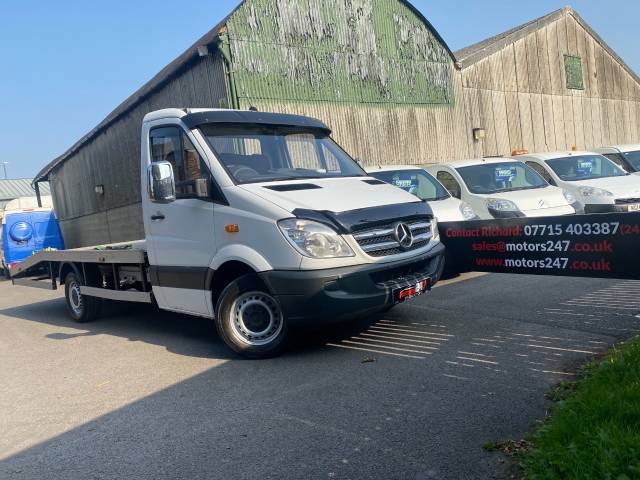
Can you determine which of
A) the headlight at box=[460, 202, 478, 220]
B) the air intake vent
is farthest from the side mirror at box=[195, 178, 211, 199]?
the headlight at box=[460, 202, 478, 220]

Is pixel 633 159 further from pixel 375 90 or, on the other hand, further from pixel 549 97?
pixel 549 97

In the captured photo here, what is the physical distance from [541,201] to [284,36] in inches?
329

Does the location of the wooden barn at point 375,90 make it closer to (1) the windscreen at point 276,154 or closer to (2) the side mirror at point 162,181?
(1) the windscreen at point 276,154

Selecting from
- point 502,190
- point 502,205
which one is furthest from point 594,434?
point 502,190

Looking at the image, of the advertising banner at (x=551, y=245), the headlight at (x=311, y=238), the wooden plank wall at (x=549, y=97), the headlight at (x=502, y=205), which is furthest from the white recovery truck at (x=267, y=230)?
the wooden plank wall at (x=549, y=97)

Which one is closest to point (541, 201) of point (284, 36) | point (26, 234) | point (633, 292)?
point (633, 292)

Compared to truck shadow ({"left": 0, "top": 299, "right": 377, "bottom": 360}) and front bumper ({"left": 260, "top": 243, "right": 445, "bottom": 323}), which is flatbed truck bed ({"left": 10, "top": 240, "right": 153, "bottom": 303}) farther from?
front bumper ({"left": 260, "top": 243, "right": 445, "bottom": 323})

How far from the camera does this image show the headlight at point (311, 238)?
5.27 metres

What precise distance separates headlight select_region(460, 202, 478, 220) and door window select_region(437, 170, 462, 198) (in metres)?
0.79

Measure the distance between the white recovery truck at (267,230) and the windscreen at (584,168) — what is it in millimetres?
6432

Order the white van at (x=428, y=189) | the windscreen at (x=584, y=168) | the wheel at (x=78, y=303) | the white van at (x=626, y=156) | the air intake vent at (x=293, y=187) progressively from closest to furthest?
the air intake vent at (x=293, y=187) < the wheel at (x=78, y=303) < the white van at (x=428, y=189) < the windscreen at (x=584, y=168) < the white van at (x=626, y=156)

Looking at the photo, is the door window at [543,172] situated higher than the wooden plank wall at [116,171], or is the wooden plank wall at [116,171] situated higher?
the wooden plank wall at [116,171]

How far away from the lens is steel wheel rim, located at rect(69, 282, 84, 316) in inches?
351

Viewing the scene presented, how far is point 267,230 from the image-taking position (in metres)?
5.37
